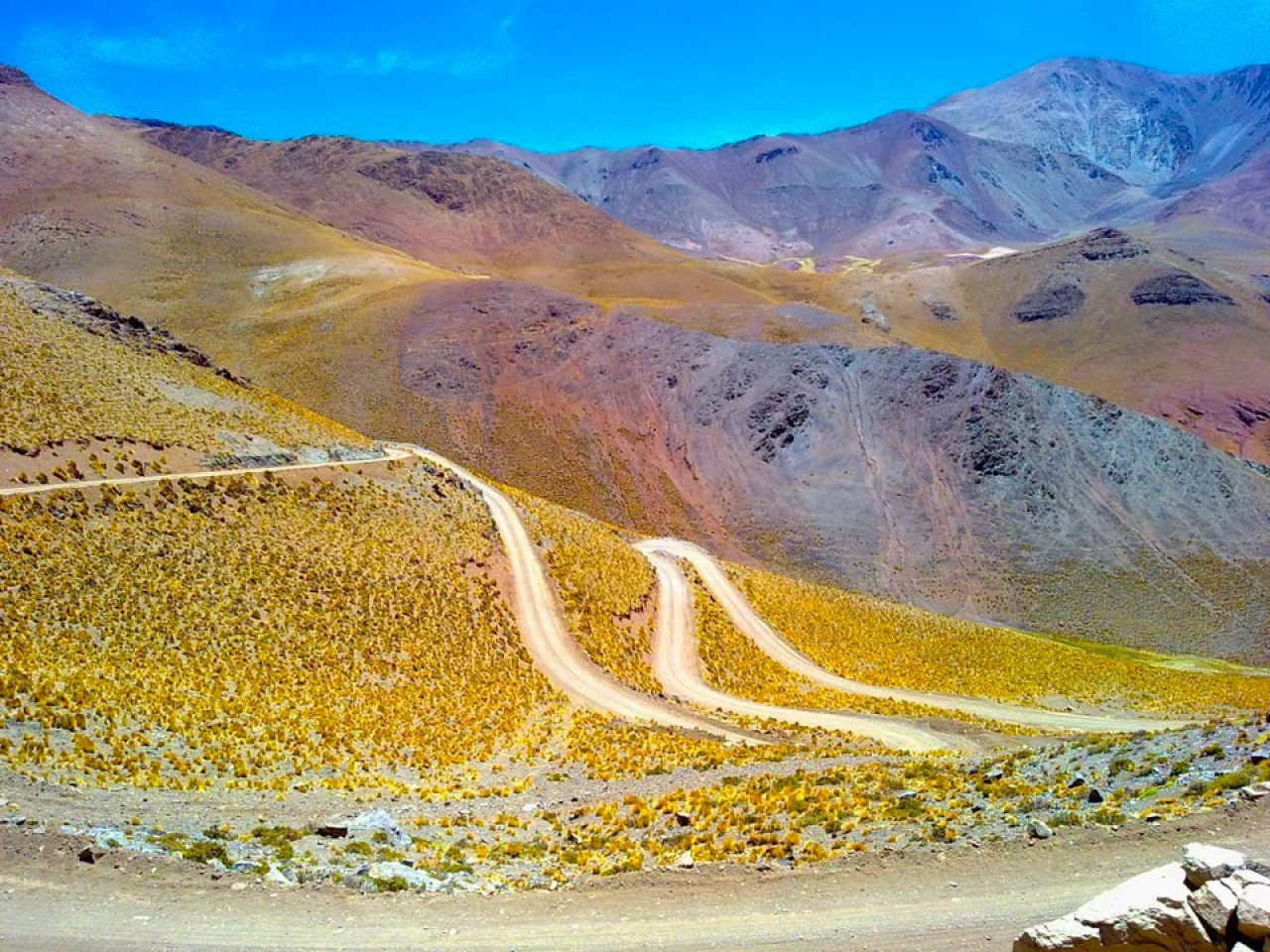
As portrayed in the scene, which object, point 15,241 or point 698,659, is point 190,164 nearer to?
point 15,241

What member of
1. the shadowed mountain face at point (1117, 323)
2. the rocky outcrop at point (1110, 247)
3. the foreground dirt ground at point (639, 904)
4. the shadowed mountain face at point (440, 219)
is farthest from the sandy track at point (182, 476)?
the rocky outcrop at point (1110, 247)

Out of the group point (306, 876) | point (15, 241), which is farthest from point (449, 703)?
point (15, 241)

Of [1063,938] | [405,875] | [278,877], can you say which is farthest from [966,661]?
[1063,938]

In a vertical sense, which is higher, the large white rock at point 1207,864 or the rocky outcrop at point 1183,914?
the large white rock at point 1207,864

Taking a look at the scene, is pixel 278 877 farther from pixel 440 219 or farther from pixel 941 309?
pixel 440 219

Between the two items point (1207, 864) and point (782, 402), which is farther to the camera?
point (782, 402)

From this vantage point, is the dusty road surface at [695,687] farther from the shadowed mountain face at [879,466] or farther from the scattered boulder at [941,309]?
the scattered boulder at [941,309]
